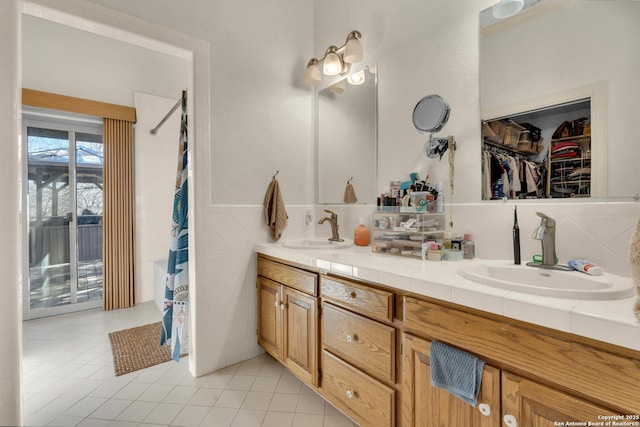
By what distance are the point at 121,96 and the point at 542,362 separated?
4.08 m

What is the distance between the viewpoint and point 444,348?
1012 millimetres

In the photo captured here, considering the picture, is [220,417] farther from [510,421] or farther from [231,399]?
[510,421]

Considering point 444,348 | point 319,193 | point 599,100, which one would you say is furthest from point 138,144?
point 599,100

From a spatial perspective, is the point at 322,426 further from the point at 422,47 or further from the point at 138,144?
the point at 138,144

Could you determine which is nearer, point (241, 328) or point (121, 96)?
point (241, 328)

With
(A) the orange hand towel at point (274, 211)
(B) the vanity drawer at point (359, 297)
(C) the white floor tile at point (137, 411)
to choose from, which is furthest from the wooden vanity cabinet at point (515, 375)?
(C) the white floor tile at point (137, 411)

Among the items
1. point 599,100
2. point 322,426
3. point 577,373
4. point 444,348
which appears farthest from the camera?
point 322,426

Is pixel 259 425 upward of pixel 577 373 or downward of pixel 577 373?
downward

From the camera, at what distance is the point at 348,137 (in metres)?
2.23

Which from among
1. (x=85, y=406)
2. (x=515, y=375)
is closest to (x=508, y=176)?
(x=515, y=375)

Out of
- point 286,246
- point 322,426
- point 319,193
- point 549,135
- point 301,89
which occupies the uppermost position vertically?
point 301,89

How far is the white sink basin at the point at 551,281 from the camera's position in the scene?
829 millimetres

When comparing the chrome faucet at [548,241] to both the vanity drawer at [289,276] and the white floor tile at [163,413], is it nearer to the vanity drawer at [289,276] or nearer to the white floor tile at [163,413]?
the vanity drawer at [289,276]

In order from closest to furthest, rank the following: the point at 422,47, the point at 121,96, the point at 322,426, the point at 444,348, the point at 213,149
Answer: the point at 444,348 → the point at 322,426 → the point at 422,47 → the point at 213,149 → the point at 121,96
